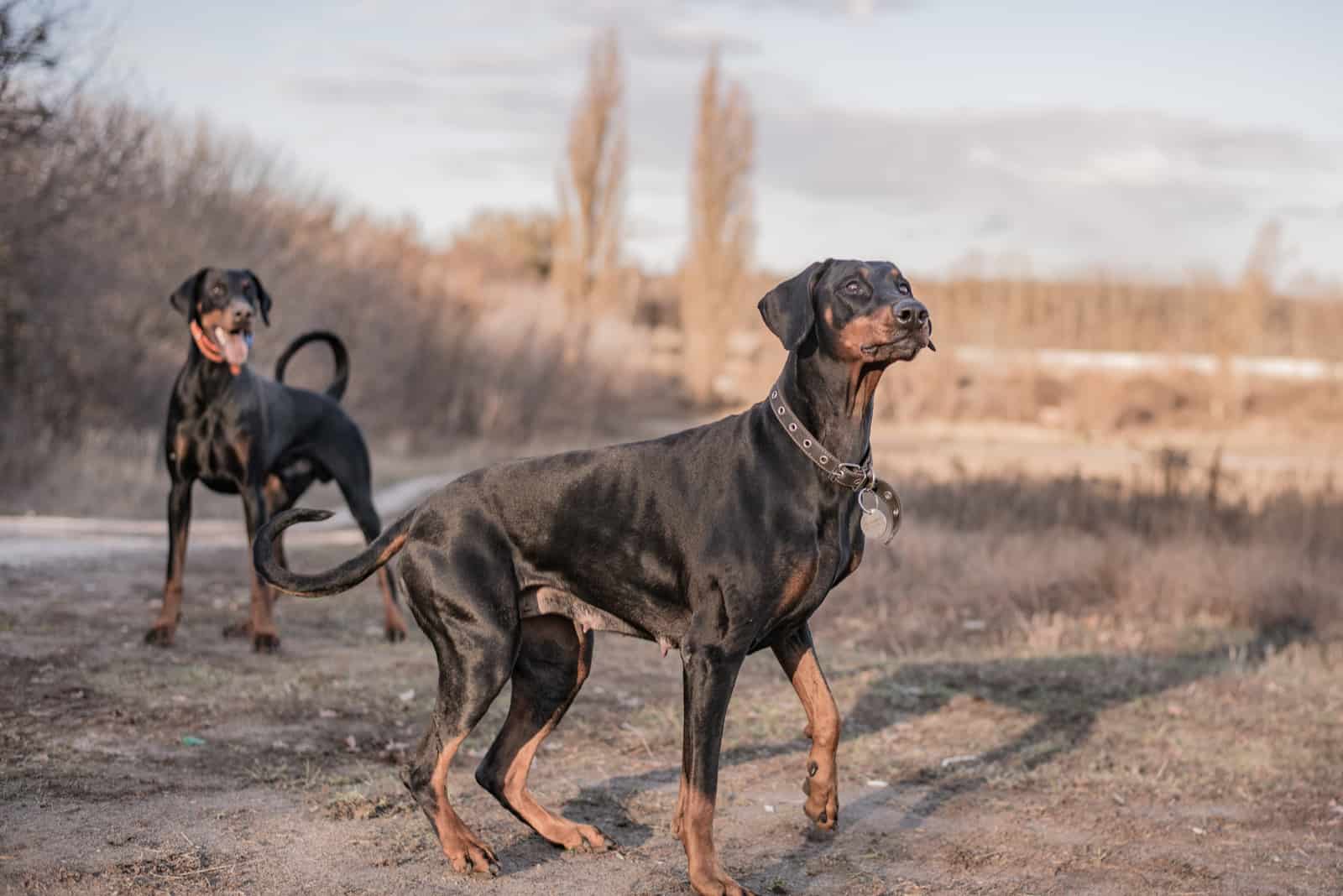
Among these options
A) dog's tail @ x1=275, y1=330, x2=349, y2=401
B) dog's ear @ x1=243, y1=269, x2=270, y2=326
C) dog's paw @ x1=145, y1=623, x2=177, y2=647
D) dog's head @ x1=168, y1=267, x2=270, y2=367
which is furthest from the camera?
dog's tail @ x1=275, y1=330, x2=349, y2=401

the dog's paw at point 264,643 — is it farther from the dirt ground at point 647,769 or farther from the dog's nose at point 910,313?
the dog's nose at point 910,313

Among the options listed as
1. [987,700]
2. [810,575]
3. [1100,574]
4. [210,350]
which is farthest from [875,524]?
[1100,574]

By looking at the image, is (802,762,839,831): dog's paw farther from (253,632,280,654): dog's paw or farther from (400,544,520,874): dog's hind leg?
(253,632,280,654): dog's paw

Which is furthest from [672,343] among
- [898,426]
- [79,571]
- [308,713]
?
[308,713]

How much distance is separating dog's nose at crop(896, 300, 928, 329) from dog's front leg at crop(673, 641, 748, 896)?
1.09 metres

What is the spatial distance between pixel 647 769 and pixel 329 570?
1.75 metres

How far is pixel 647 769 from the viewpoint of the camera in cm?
536

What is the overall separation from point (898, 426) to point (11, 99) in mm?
20242

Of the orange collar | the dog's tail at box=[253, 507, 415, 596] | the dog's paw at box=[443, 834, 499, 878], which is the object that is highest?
the orange collar

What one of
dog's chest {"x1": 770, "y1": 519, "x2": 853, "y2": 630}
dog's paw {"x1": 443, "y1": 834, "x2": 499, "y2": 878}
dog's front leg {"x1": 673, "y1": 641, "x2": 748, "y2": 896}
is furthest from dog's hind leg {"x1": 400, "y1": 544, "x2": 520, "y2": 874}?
dog's chest {"x1": 770, "y1": 519, "x2": 853, "y2": 630}

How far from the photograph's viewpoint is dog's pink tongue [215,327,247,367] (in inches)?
273

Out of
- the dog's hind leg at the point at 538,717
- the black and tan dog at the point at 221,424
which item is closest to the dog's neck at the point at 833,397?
the dog's hind leg at the point at 538,717

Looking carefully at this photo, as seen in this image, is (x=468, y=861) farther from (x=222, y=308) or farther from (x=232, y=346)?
(x=222, y=308)

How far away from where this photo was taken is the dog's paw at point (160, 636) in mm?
6836
